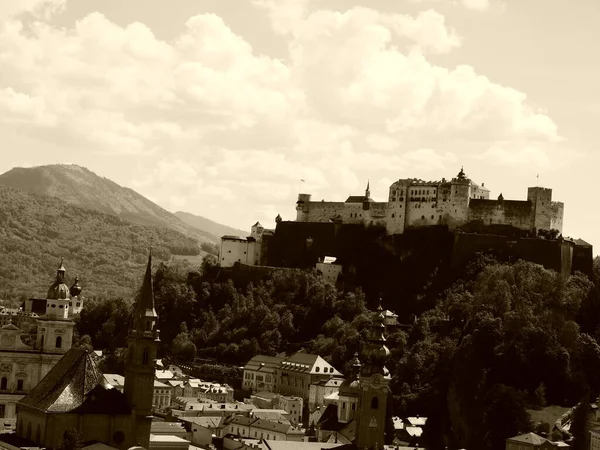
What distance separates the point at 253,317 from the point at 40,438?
90054 millimetres

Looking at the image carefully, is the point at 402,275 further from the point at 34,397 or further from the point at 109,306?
A: the point at 34,397

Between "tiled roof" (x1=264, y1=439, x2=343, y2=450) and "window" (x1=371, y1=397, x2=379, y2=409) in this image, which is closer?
"window" (x1=371, y1=397, x2=379, y2=409)

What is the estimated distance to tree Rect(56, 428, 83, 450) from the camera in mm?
74938

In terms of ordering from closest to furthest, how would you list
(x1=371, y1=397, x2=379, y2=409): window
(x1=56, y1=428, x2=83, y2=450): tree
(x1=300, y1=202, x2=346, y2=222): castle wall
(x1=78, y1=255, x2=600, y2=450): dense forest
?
(x1=56, y1=428, x2=83, y2=450): tree → (x1=371, y1=397, x2=379, y2=409): window → (x1=78, y1=255, x2=600, y2=450): dense forest → (x1=300, y1=202, x2=346, y2=222): castle wall

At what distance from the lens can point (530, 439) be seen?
10619 centimetres

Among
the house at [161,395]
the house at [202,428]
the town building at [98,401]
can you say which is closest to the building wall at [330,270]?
the house at [161,395]

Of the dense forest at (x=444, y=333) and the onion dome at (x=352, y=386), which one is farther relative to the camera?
the dense forest at (x=444, y=333)

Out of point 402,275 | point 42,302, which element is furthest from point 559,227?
point 42,302

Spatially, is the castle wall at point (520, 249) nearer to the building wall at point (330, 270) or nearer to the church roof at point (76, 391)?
the building wall at point (330, 270)

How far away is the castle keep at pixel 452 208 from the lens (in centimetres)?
15875

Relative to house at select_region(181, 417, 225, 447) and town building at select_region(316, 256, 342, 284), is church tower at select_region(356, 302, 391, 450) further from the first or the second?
town building at select_region(316, 256, 342, 284)

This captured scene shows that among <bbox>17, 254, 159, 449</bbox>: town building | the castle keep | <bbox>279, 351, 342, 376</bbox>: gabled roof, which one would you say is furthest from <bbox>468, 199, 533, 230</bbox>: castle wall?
<bbox>17, 254, 159, 449</bbox>: town building

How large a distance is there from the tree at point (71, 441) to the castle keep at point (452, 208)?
91.4 meters

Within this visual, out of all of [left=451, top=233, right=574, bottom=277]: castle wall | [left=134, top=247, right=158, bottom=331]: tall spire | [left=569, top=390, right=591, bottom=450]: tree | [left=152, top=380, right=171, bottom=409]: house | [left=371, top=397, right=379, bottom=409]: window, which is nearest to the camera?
[left=134, top=247, right=158, bottom=331]: tall spire
